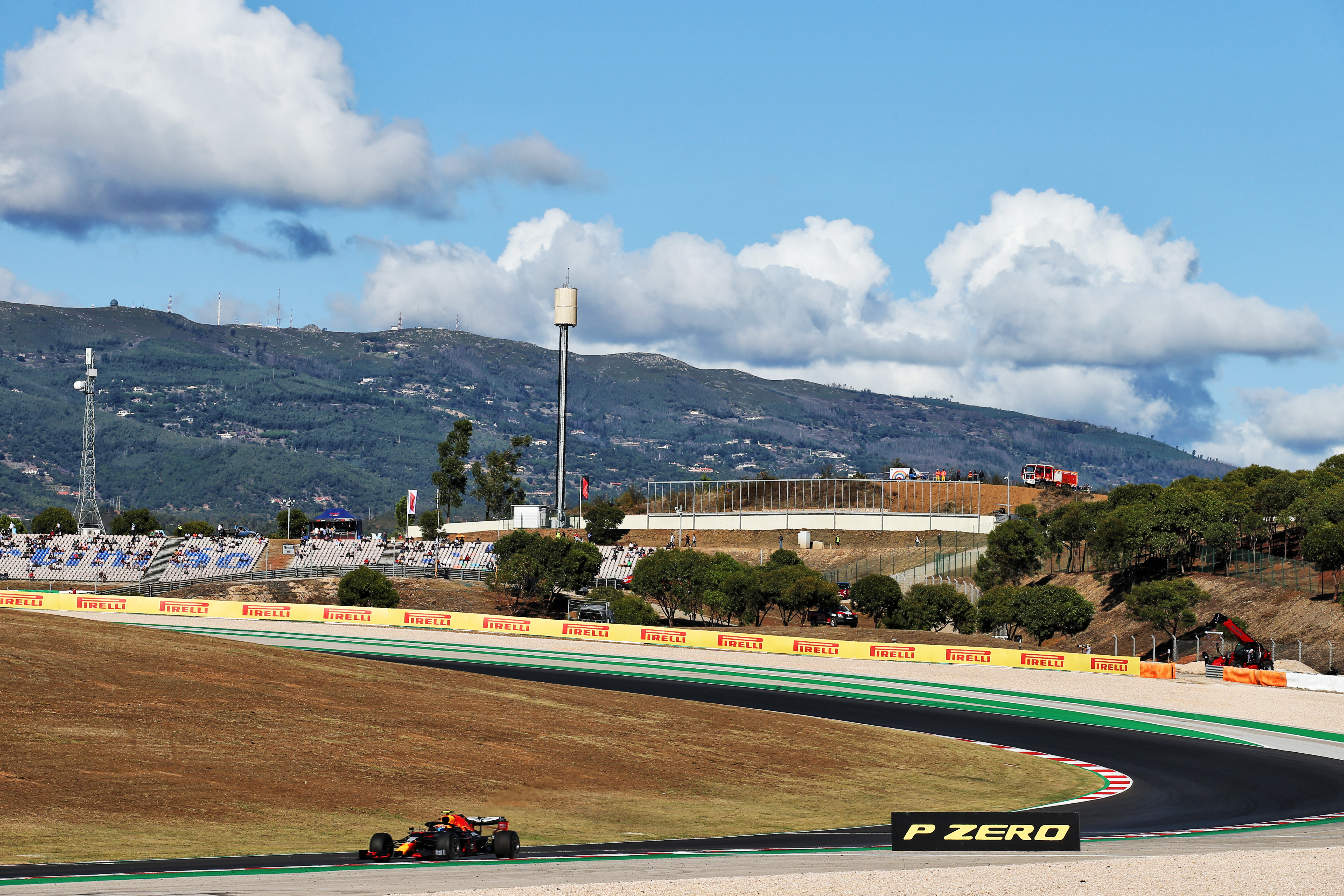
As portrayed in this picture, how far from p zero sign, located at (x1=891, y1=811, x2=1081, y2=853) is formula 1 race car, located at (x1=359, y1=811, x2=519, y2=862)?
20.4 ft

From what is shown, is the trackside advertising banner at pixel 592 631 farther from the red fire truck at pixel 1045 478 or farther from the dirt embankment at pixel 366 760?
the red fire truck at pixel 1045 478

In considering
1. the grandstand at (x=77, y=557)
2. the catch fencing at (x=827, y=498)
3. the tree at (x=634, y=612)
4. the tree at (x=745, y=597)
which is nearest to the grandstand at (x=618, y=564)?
the tree at (x=745, y=597)

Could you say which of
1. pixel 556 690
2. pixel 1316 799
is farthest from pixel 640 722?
pixel 1316 799

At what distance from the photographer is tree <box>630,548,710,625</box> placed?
96875 millimetres

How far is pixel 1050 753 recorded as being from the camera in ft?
124

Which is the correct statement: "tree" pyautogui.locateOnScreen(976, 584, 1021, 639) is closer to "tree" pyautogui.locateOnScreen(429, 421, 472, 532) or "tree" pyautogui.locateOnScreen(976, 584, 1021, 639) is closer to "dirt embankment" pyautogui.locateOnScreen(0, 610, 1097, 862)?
"dirt embankment" pyautogui.locateOnScreen(0, 610, 1097, 862)

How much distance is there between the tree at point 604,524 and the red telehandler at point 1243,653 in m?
86.8

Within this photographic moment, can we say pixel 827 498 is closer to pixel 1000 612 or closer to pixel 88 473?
pixel 1000 612

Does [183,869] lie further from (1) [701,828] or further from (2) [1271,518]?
(2) [1271,518]

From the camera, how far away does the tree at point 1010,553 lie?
353 feet

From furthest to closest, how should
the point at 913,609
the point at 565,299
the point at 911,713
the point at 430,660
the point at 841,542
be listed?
the point at 565,299, the point at 841,542, the point at 913,609, the point at 430,660, the point at 911,713

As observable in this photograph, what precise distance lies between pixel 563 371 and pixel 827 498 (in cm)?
4123

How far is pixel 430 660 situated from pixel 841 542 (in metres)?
88.4

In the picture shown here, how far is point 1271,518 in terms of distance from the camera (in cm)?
10525
